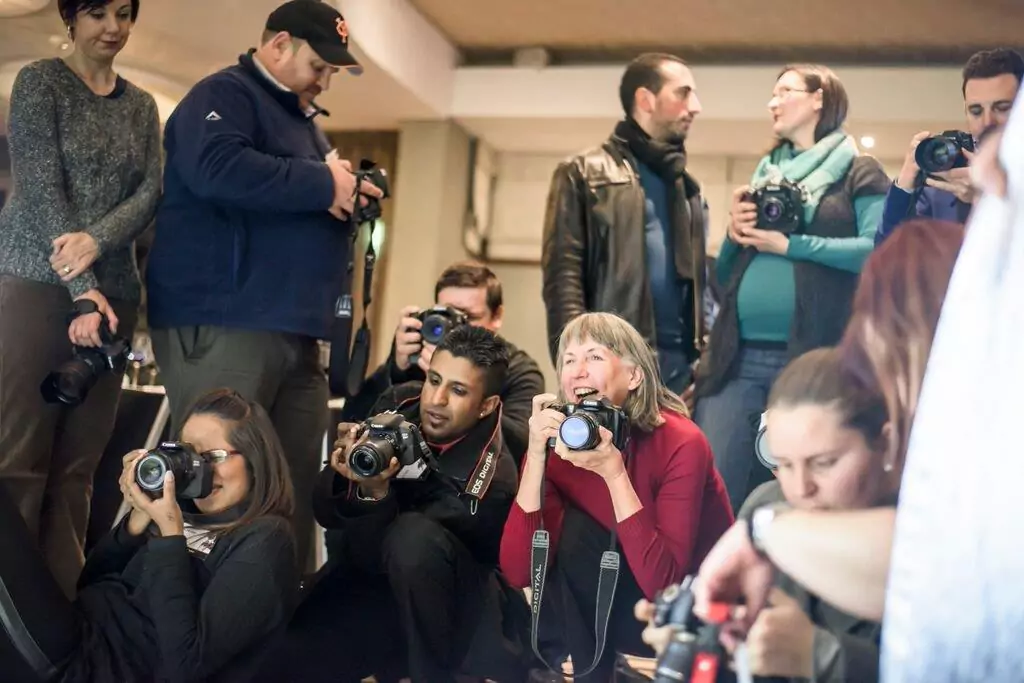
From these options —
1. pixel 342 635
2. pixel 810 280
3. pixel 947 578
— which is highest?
pixel 810 280

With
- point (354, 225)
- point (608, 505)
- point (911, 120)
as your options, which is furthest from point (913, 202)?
point (354, 225)

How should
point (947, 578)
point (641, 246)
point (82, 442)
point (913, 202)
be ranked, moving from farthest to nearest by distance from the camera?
point (82, 442) → point (641, 246) → point (913, 202) → point (947, 578)

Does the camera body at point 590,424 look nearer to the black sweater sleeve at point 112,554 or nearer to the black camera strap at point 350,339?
the black camera strap at point 350,339

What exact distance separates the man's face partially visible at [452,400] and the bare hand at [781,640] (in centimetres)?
59

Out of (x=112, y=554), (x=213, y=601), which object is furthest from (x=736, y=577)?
(x=112, y=554)

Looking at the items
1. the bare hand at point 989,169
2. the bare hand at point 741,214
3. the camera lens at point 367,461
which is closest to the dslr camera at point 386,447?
the camera lens at point 367,461

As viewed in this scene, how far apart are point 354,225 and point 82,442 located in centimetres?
59

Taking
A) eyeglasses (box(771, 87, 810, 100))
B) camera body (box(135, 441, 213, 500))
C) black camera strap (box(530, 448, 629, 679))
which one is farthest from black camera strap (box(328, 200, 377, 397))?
eyeglasses (box(771, 87, 810, 100))

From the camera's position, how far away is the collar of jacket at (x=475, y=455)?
1.69 meters

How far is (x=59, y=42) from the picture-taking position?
5.95ft

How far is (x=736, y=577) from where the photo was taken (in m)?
1.36

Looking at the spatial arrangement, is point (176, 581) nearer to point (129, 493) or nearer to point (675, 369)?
point (129, 493)

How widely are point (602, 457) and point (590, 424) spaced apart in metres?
0.05

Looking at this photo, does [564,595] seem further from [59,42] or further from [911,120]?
[59,42]
